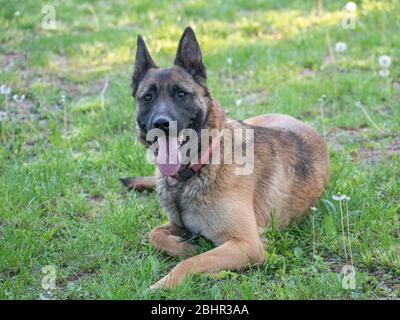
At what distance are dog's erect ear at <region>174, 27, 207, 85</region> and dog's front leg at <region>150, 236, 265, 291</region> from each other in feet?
4.26

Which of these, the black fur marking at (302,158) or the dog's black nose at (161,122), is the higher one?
the dog's black nose at (161,122)

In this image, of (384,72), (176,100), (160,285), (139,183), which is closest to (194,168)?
(176,100)

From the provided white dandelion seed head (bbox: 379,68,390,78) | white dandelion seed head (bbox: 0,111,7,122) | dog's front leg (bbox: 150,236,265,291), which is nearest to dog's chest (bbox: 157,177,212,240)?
dog's front leg (bbox: 150,236,265,291)

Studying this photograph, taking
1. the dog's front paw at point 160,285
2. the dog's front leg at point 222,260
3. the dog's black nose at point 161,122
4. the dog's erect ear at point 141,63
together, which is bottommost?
the dog's front paw at point 160,285

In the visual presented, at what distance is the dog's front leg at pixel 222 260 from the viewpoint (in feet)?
12.3

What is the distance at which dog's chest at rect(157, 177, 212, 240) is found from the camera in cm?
417

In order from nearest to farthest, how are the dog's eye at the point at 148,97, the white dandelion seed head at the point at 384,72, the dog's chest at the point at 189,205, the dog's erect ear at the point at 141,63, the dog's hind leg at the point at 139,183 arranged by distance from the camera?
the dog's chest at the point at 189,205 → the dog's eye at the point at 148,97 → the dog's erect ear at the point at 141,63 → the dog's hind leg at the point at 139,183 → the white dandelion seed head at the point at 384,72

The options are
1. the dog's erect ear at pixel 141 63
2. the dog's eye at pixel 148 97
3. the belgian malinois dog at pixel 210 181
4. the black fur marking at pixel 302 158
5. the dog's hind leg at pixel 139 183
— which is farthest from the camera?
the dog's hind leg at pixel 139 183

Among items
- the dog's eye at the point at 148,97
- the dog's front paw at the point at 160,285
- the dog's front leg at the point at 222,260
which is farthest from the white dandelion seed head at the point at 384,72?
the dog's front paw at the point at 160,285

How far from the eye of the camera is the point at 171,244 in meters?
4.24

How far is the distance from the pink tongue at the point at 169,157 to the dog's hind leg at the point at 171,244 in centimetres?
45

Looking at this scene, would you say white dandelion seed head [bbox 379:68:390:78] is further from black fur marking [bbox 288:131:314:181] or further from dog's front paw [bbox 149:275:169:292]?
dog's front paw [bbox 149:275:169:292]

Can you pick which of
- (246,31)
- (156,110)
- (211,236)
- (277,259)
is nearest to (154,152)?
(156,110)

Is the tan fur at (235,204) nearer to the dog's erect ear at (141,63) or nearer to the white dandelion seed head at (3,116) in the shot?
the dog's erect ear at (141,63)
